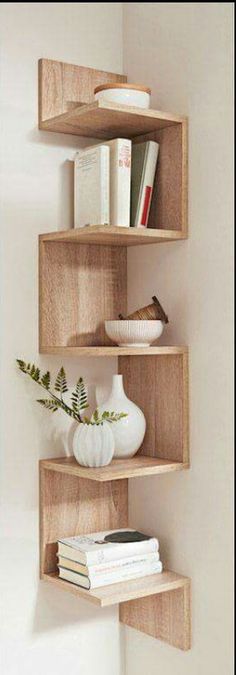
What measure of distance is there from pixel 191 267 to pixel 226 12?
0.52m

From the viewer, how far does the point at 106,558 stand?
156 cm

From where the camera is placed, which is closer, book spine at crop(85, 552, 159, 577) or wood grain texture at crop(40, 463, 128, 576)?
book spine at crop(85, 552, 159, 577)

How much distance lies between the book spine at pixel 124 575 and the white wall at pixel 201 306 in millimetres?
57

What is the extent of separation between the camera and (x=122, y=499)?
1838mm

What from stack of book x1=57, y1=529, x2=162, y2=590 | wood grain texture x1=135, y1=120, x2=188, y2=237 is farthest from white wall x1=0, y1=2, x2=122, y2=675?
wood grain texture x1=135, y1=120, x2=188, y2=237

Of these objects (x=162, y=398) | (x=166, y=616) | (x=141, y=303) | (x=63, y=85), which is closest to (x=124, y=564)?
(x=166, y=616)

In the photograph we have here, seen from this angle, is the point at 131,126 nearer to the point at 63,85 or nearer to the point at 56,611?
the point at 63,85

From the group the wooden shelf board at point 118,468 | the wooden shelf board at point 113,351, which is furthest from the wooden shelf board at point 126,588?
the wooden shelf board at point 113,351

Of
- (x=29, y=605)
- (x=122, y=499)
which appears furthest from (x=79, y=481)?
(x=29, y=605)

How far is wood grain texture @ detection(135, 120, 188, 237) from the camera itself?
63.6 inches

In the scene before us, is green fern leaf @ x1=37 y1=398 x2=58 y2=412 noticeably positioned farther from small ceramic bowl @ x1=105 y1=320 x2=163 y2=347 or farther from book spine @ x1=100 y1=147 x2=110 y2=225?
Answer: book spine @ x1=100 y1=147 x2=110 y2=225

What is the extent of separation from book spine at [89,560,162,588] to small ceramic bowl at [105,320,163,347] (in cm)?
49

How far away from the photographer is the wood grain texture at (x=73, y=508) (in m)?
1.68

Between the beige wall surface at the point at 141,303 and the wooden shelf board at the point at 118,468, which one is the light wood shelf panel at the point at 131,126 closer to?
the beige wall surface at the point at 141,303
